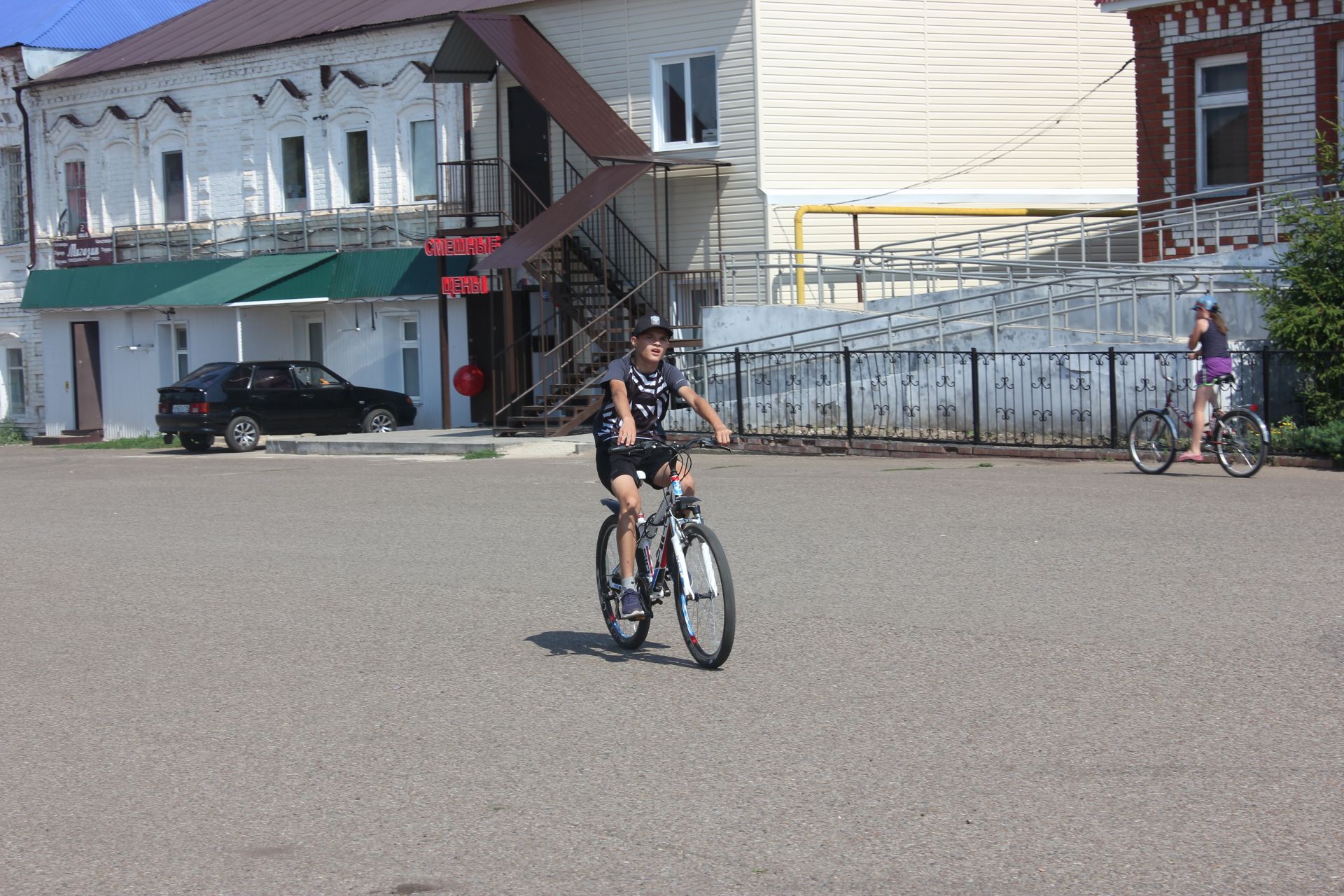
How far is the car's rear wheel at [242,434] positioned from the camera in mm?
27438

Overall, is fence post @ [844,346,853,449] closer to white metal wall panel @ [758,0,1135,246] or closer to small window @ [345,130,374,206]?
white metal wall panel @ [758,0,1135,246]

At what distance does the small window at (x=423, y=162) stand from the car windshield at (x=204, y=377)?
6109 millimetres

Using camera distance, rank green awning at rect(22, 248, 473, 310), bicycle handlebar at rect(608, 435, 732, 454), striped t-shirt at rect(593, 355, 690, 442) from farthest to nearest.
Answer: green awning at rect(22, 248, 473, 310)
striped t-shirt at rect(593, 355, 690, 442)
bicycle handlebar at rect(608, 435, 732, 454)

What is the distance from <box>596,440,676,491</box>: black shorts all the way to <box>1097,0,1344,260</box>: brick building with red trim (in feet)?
53.3

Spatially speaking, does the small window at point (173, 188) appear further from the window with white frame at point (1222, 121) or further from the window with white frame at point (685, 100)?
the window with white frame at point (1222, 121)

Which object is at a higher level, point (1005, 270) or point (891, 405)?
point (1005, 270)

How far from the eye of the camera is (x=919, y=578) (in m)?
10.4

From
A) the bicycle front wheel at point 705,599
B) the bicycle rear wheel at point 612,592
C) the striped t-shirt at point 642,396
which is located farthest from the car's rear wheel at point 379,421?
the bicycle front wheel at point 705,599

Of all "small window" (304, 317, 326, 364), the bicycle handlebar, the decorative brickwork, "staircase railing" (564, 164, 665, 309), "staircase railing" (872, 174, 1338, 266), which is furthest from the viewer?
"small window" (304, 317, 326, 364)

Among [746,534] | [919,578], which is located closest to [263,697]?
[919,578]

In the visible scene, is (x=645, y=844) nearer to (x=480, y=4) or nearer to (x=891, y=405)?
(x=891, y=405)

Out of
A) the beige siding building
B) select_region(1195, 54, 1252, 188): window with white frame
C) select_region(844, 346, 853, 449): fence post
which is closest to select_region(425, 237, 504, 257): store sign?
the beige siding building

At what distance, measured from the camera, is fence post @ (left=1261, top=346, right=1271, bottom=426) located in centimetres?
1755

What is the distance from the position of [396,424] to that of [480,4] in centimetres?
853
